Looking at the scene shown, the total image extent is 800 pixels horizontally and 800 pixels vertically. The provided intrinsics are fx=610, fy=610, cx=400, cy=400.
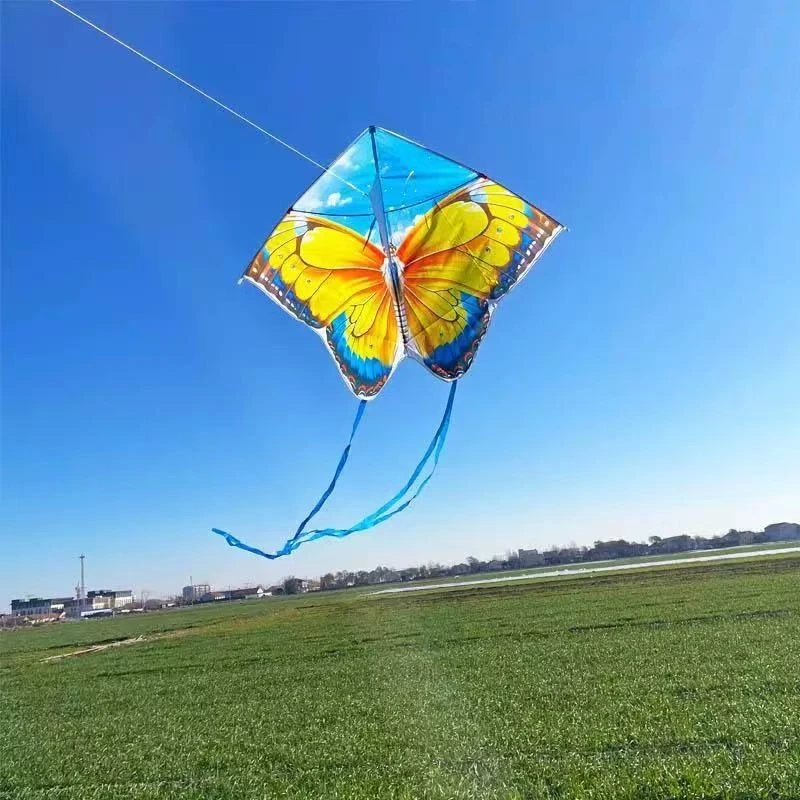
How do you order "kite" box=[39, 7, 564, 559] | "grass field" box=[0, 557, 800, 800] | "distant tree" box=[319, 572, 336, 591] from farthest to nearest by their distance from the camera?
"distant tree" box=[319, 572, 336, 591]
"grass field" box=[0, 557, 800, 800]
"kite" box=[39, 7, 564, 559]

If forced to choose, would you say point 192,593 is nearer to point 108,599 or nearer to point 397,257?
point 108,599

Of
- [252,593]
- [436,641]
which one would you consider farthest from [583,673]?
[252,593]

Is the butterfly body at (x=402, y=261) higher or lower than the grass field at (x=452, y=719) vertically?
higher

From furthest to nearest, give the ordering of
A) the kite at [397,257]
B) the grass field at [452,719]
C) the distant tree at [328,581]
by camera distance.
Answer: the distant tree at [328,581], the grass field at [452,719], the kite at [397,257]

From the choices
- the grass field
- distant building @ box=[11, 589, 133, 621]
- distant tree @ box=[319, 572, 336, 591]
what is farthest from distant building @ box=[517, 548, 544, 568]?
the grass field

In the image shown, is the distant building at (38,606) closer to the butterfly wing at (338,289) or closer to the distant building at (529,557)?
the distant building at (529,557)

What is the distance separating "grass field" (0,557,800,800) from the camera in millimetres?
6215

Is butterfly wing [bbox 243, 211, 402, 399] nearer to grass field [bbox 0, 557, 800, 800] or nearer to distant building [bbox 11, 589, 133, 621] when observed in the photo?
grass field [bbox 0, 557, 800, 800]

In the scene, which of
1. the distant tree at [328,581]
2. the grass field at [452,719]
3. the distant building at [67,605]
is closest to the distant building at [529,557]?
the distant tree at [328,581]

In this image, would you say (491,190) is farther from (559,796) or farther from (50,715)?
(50,715)

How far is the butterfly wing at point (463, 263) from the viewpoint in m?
4.84

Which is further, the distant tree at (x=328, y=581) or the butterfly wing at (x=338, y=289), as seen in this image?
the distant tree at (x=328, y=581)

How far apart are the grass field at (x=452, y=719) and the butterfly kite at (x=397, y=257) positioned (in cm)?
430

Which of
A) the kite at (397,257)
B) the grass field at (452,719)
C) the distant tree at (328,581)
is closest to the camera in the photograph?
the kite at (397,257)
